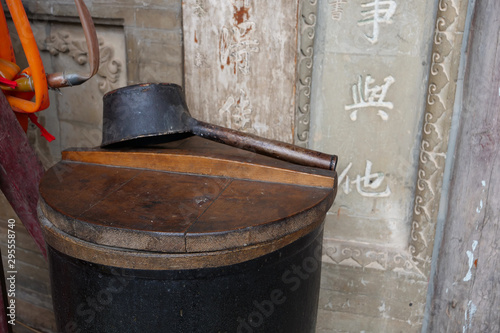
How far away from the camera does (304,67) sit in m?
1.99

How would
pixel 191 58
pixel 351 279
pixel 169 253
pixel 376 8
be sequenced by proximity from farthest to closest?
pixel 351 279
pixel 191 58
pixel 376 8
pixel 169 253

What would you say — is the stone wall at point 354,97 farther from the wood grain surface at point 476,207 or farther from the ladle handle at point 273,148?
the ladle handle at point 273,148

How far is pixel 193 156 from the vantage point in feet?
4.92

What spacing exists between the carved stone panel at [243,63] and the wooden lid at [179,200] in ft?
1.41

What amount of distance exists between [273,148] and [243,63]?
601 mm

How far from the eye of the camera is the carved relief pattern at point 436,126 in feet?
5.91

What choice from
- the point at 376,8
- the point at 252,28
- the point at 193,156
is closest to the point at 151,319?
the point at 193,156

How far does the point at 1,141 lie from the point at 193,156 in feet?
2.40

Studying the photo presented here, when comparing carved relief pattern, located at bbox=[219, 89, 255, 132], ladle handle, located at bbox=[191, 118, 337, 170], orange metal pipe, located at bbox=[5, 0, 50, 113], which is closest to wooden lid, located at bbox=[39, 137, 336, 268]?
ladle handle, located at bbox=[191, 118, 337, 170]

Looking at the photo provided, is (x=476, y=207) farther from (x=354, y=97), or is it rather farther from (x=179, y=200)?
(x=179, y=200)

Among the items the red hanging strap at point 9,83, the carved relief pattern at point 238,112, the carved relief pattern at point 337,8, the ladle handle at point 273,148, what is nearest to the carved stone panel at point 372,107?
the carved relief pattern at point 337,8

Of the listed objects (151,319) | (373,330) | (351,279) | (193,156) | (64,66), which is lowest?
(373,330)

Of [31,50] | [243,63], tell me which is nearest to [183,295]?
[31,50]

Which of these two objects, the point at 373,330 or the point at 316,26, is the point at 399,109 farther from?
the point at 373,330
